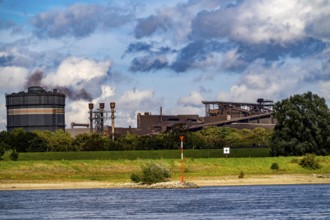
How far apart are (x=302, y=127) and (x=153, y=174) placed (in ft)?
157

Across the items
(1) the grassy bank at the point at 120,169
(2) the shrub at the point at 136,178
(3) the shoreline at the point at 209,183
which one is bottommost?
(3) the shoreline at the point at 209,183

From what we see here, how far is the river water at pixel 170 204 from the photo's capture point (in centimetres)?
6544

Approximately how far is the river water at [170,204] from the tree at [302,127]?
134 ft

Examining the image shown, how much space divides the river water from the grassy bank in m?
16.3

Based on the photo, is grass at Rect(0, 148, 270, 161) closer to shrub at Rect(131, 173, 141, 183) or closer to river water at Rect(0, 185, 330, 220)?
shrub at Rect(131, 173, 141, 183)

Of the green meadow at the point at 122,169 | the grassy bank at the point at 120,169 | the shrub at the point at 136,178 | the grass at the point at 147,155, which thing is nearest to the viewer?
the shrub at the point at 136,178

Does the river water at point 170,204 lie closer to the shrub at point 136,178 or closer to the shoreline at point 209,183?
the shrub at point 136,178

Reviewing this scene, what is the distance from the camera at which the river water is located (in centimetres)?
6544

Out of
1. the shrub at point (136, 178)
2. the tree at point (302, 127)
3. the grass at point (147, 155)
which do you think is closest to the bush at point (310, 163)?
the tree at point (302, 127)

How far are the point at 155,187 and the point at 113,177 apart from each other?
17538mm

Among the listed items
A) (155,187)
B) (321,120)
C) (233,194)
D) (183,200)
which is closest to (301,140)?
(321,120)

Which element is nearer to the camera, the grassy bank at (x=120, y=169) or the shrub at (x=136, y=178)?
the shrub at (x=136, y=178)

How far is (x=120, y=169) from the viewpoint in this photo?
127 m

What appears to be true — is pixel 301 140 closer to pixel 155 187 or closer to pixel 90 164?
pixel 90 164
